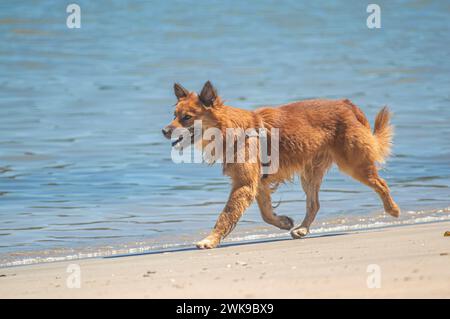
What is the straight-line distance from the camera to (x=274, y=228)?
29.9 ft

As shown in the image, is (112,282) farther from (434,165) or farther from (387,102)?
(387,102)

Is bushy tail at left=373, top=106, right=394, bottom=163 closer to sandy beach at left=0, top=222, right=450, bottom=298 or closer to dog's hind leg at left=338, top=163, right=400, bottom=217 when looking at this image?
dog's hind leg at left=338, top=163, right=400, bottom=217

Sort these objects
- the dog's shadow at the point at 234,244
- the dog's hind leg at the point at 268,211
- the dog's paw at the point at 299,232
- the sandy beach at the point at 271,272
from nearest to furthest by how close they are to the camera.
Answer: the sandy beach at the point at 271,272 → the dog's shadow at the point at 234,244 → the dog's paw at the point at 299,232 → the dog's hind leg at the point at 268,211

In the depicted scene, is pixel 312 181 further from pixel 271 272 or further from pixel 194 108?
pixel 271 272

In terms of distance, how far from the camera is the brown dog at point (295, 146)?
8.06m

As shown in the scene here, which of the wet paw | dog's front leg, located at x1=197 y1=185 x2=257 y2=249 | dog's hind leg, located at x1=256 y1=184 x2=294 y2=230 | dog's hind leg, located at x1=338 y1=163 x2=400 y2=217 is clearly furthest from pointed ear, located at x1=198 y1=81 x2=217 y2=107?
the wet paw

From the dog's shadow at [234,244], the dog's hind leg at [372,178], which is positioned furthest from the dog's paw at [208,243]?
the dog's hind leg at [372,178]

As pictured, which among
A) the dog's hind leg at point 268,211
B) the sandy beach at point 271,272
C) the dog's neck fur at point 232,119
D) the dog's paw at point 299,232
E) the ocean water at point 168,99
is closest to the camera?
the sandy beach at point 271,272

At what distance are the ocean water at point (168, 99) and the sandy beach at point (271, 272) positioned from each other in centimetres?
124

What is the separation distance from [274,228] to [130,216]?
1658mm

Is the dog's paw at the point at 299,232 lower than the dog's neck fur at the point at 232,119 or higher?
lower

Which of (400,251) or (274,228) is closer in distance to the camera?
(400,251)

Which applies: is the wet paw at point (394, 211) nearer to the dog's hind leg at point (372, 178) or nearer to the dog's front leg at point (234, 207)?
the dog's hind leg at point (372, 178)
